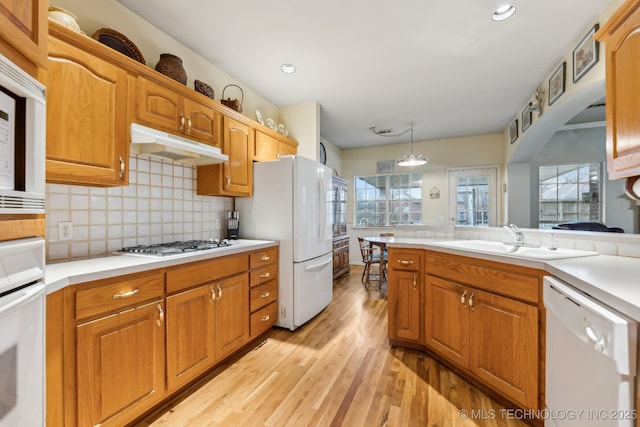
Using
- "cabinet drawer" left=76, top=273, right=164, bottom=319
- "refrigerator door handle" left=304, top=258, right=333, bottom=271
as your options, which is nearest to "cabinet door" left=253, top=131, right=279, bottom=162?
"refrigerator door handle" left=304, top=258, right=333, bottom=271

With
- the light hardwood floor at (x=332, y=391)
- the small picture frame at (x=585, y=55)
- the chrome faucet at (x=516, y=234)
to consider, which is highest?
the small picture frame at (x=585, y=55)

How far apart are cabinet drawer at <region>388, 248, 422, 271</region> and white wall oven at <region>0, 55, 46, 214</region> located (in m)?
2.12

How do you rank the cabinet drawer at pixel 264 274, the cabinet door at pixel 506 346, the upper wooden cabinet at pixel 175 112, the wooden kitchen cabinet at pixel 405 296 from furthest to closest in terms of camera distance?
the cabinet drawer at pixel 264 274, the wooden kitchen cabinet at pixel 405 296, the upper wooden cabinet at pixel 175 112, the cabinet door at pixel 506 346

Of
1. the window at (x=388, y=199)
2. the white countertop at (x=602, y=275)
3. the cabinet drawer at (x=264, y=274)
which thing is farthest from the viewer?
the window at (x=388, y=199)

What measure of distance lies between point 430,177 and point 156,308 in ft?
17.7

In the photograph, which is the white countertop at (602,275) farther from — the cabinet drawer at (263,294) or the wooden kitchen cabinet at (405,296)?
the cabinet drawer at (263,294)

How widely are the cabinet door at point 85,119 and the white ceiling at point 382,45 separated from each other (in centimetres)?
81

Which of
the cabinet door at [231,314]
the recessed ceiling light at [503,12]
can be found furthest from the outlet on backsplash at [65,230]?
the recessed ceiling light at [503,12]

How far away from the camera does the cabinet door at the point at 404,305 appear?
2191 mm

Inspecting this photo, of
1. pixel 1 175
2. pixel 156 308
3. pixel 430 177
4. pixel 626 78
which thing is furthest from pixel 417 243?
pixel 430 177

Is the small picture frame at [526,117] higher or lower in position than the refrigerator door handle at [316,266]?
higher

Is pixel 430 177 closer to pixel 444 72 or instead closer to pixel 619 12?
pixel 444 72

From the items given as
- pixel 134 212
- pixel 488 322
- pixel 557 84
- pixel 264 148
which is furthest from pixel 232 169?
pixel 557 84

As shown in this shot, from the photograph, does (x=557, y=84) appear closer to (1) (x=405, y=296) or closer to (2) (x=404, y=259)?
(2) (x=404, y=259)
